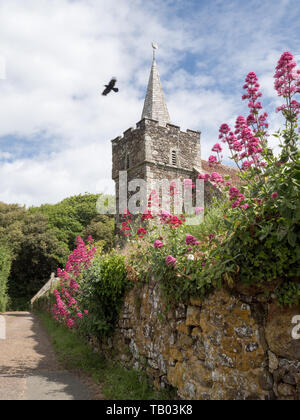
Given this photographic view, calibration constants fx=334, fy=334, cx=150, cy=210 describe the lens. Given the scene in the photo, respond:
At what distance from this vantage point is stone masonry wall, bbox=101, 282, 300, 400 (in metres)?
3.01

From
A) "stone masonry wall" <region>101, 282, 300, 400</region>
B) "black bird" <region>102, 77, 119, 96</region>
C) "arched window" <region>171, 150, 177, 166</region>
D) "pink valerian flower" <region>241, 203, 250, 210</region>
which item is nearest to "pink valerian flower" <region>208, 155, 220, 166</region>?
"pink valerian flower" <region>241, 203, 250, 210</region>

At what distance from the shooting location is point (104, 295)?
696 cm

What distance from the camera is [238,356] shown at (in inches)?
129

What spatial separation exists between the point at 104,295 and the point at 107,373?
1.51 meters

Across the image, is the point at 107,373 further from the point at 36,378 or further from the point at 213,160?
the point at 213,160

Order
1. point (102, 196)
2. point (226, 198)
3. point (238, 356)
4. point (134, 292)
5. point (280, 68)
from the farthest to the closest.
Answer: point (102, 196) → point (134, 292) → point (226, 198) → point (280, 68) → point (238, 356)

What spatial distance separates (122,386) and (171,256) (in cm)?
234

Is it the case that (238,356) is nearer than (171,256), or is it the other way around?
(238,356)

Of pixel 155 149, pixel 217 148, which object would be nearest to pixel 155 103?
pixel 155 149

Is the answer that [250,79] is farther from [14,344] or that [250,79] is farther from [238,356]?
[14,344]
